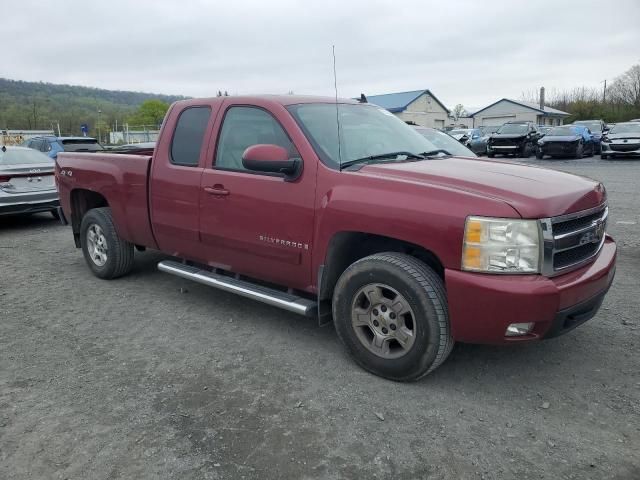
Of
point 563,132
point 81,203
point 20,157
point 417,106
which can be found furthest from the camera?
point 417,106

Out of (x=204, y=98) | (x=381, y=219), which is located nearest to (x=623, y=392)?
(x=381, y=219)

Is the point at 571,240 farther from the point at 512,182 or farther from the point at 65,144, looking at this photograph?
the point at 65,144

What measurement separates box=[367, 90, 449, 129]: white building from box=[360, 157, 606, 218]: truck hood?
1929 inches

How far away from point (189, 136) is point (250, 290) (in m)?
1.56

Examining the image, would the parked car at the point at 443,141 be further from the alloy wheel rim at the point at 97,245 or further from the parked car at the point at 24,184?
the parked car at the point at 24,184

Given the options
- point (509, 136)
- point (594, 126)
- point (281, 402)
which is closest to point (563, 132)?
point (509, 136)

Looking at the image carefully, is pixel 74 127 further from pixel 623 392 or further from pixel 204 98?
pixel 623 392

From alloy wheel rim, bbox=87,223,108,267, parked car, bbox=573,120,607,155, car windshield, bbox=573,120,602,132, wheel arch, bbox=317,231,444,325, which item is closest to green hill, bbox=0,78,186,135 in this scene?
parked car, bbox=573,120,607,155

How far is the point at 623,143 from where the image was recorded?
68.1ft

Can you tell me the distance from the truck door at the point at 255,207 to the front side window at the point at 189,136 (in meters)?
0.21

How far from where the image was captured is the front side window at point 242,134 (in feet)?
13.2

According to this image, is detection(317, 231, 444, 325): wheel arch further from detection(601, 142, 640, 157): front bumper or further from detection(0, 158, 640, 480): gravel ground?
detection(601, 142, 640, 157): front bumper

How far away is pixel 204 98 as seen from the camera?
15.2 feet

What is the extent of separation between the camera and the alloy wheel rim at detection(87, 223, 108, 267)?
18.7 ft
